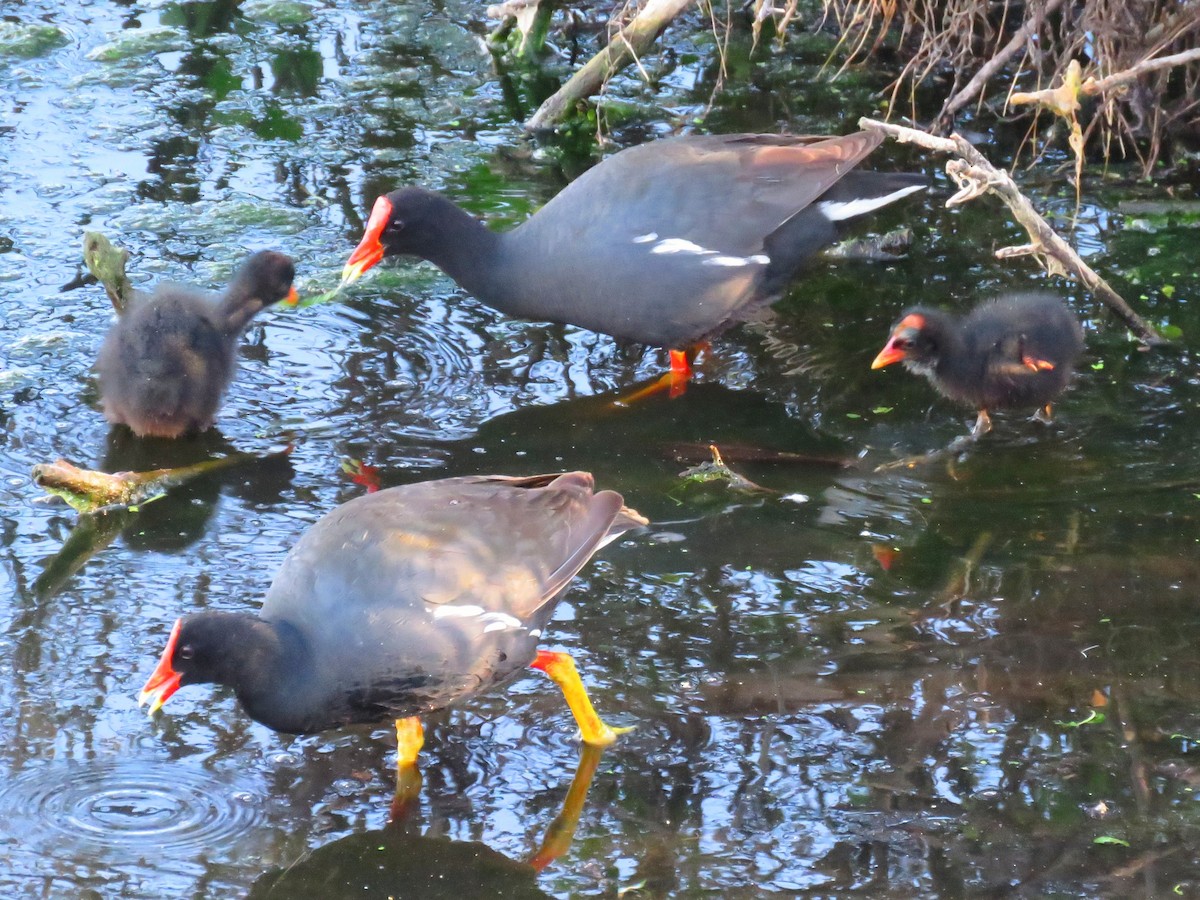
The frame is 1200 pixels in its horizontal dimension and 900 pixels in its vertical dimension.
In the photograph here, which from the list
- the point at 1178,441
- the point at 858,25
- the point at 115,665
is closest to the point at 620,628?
the point at 115,665

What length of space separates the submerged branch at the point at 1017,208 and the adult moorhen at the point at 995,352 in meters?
0.17

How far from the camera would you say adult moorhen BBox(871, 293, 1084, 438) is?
196 inches

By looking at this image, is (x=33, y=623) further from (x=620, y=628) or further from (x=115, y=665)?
(x=620, y=628)

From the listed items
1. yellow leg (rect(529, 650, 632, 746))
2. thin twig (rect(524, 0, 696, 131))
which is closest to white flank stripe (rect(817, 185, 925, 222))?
thin twig (rect(524, 0, 696, 131))

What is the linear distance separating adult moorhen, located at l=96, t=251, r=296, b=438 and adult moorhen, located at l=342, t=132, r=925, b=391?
575 millimetres

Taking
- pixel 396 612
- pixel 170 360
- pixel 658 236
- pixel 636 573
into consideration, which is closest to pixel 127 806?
pixel 396 612

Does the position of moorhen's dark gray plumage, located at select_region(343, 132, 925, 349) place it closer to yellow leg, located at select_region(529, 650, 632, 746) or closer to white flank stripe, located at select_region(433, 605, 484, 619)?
yellow leg, located at select_region(529, 650, 632, 746)

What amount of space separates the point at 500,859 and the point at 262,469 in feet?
6.61

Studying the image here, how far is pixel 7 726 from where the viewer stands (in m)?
3.64

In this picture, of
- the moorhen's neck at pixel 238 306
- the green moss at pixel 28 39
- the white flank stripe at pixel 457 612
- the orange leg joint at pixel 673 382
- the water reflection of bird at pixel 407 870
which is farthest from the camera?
the green moss at pixel 28 39

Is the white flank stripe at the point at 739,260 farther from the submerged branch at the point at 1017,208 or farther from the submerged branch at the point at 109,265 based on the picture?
the submerged branch at the point at 109,265

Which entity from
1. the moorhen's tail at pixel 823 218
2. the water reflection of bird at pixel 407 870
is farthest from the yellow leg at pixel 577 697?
the moorhen's tail at pixel 823 218

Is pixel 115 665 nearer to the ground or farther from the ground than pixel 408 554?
nearer to the ground

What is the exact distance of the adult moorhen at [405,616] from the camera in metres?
3.34
